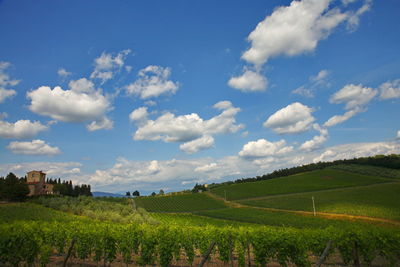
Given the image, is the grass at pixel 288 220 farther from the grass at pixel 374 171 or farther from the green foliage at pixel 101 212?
the grass at pixel 374 171

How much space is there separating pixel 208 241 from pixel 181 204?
75.1 m

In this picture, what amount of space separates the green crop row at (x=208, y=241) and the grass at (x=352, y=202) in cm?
4209

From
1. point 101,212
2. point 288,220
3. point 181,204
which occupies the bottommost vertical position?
point 181,204

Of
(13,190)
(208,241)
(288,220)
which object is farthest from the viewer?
(13,190)

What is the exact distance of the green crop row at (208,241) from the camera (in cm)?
1498

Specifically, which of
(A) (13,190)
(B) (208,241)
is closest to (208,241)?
(B) (208,241)

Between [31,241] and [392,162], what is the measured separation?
139 meters

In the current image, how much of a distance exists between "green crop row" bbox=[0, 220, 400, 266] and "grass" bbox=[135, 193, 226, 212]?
65402mm

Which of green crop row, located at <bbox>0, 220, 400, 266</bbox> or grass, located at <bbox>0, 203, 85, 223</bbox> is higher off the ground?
green crop row, located at <bbox>0, 220, 400, 266</bbox>

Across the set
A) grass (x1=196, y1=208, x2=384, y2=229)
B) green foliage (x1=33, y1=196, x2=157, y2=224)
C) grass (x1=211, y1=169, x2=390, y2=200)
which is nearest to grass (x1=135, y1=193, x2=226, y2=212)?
grass (x1=211, y1=169, x2=390, y2=200)

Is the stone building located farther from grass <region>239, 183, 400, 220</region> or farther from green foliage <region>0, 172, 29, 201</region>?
grass <region>239, 183, 400, 220</region>

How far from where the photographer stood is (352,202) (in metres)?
64.6

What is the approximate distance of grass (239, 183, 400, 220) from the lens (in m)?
55.0

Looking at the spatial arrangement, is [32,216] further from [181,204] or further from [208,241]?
[181,204]
